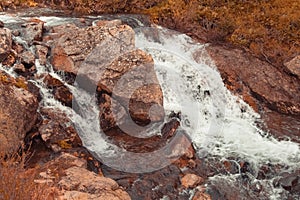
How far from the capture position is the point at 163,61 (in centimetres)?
1032

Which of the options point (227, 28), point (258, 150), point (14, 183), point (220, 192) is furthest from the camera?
point (227, 28)

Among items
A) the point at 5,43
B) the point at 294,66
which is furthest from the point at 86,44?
the point at 294,66

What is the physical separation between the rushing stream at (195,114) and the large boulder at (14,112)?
0.49 metres

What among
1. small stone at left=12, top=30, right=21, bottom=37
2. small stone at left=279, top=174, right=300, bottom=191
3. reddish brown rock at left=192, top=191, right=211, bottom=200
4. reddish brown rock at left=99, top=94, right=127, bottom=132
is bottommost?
reddish brown rock at left=192, top=191, right=211, bottom=200

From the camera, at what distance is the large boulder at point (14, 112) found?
22.6 feet

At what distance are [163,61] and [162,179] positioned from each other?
435 cm

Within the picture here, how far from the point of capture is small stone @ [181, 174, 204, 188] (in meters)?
6.74

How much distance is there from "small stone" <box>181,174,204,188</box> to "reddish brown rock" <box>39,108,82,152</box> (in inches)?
96.2

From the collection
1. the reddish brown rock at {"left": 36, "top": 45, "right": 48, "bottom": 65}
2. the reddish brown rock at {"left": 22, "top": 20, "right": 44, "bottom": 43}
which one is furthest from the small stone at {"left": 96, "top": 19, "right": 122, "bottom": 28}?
the reddish brown rock at {"left": 36, "top": 45, "right": 48, "bottom": 65}

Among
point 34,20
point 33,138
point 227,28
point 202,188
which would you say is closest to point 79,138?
point 33,138

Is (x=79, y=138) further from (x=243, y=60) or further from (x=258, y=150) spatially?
(x=243, y=60)

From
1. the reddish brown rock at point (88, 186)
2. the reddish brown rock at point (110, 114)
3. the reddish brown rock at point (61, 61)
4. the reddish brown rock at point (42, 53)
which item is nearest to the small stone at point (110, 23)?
the reddish brown rock at point (61, 61)

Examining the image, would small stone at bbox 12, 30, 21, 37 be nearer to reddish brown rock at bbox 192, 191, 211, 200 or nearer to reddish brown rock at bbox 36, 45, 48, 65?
reddish brown rock at bbox 36, 45, 48, 65

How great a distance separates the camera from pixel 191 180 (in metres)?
6.81
